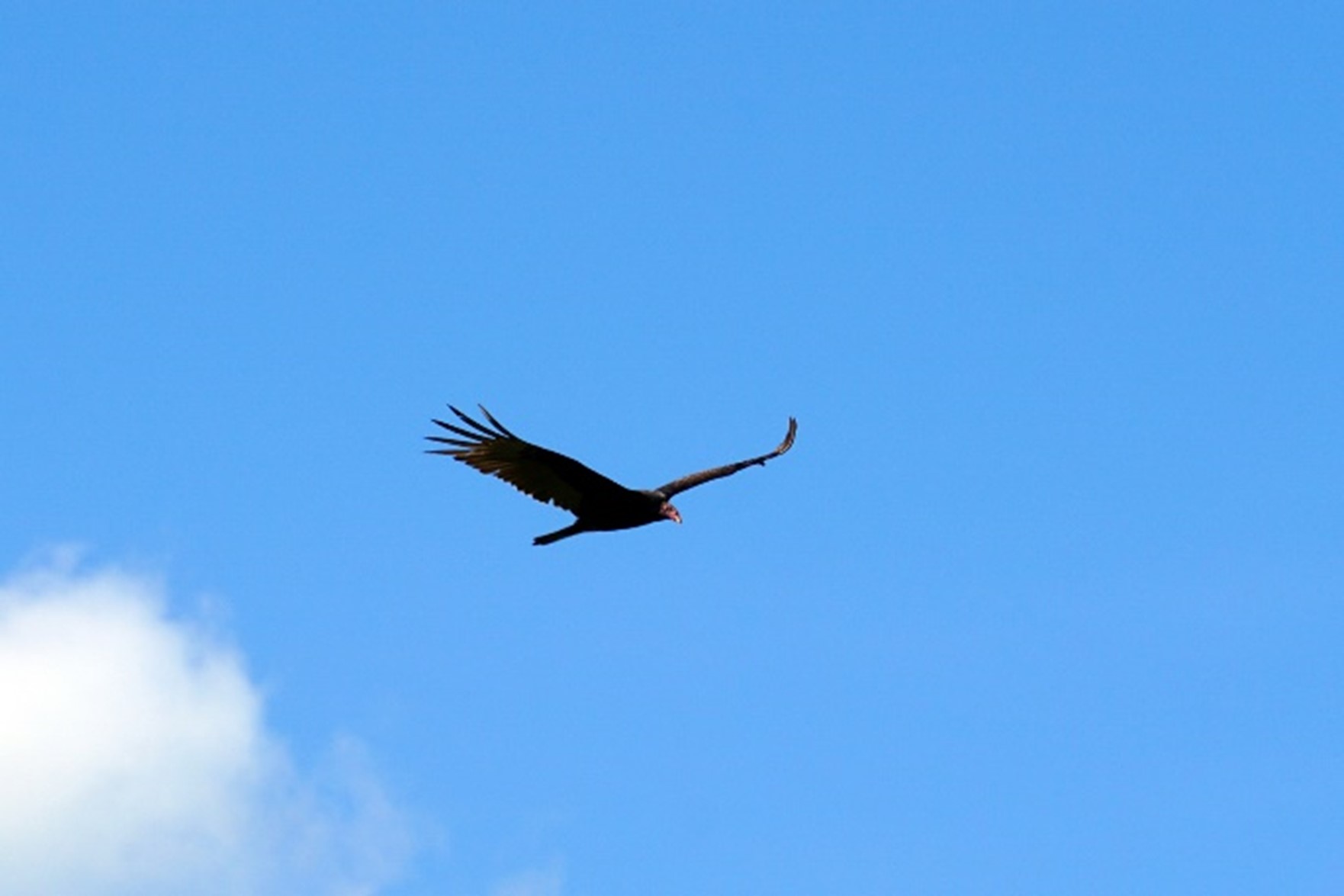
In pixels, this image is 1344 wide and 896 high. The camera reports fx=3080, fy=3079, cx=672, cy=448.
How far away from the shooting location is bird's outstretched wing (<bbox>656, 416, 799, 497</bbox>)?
41188 mm

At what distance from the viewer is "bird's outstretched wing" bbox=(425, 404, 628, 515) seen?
38031 millimetres

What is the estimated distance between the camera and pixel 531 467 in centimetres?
3897

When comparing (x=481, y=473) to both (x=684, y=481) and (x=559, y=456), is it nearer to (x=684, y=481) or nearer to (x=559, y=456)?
(x=559, y=456)

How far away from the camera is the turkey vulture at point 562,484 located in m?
38.2

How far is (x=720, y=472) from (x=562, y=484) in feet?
10.8

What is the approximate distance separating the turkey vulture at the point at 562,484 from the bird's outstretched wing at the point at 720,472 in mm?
15

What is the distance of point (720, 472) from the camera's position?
1652 inches

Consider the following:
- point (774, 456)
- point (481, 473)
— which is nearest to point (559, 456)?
point (481, 473)

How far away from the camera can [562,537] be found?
40188 millimetres

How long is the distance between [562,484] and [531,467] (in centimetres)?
62

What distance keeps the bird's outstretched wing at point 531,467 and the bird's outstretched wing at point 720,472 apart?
1.52 meters

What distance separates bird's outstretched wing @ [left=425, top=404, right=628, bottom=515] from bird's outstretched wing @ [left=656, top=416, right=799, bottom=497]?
1.52 metres

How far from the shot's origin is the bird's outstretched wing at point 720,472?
135 ft

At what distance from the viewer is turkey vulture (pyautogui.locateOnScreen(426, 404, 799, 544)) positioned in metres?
38.2
